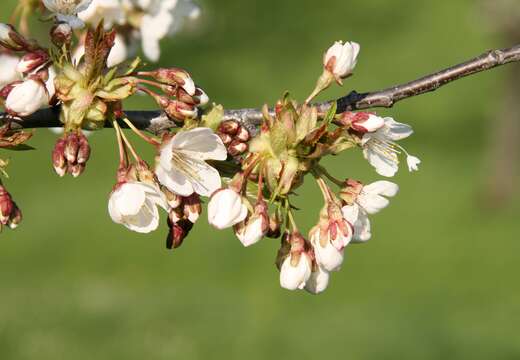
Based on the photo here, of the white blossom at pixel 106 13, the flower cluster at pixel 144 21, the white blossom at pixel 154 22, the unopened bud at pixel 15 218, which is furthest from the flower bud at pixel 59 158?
the white blossom at pixel 154 22

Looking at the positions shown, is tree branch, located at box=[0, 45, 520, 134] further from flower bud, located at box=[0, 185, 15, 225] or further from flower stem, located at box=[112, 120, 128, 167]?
flower bud, located at box=[0, 185, 15, 225]

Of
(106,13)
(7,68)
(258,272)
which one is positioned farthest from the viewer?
(258,272)

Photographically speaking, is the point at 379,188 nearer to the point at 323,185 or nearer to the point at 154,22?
the point at 323,185

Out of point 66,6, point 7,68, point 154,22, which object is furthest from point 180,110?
point 154,22

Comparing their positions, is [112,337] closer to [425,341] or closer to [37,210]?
[37,210]

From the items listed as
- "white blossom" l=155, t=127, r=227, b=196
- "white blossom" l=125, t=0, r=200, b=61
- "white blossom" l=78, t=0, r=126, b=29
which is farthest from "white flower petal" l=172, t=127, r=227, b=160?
"white blossom" l=125, t=0, r=200, b=61

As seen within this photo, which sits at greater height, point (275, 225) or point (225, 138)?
point (225, 138)

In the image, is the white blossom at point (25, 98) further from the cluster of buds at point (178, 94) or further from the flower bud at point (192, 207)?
the flower bud at point (192, 207)

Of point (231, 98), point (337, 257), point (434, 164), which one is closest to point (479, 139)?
point (434, 164)
